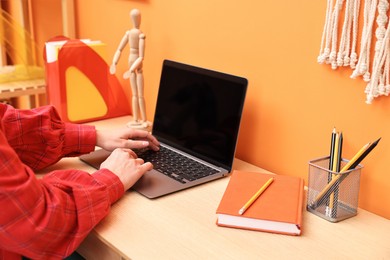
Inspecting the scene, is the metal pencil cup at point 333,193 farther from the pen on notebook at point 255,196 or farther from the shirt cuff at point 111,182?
the shirt cuff at point 111,182

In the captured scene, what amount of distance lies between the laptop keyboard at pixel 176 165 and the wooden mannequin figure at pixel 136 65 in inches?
8.1

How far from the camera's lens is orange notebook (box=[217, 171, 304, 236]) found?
811mm

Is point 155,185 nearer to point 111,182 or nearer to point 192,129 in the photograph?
point 111,182

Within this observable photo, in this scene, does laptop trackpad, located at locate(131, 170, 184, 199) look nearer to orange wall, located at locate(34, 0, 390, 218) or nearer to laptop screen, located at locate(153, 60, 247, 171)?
laptop screen, located at locate(153, 60, 247, 171)

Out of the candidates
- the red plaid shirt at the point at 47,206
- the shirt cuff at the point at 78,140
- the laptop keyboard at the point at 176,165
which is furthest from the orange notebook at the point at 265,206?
the shirt cuff at the point at 78,140

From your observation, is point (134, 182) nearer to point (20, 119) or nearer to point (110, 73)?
point (20, 119)

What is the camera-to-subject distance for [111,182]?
89 cm

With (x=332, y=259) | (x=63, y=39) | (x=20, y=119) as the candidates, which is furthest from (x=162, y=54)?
(x=332, y=259)

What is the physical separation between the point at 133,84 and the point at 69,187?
0.54 m

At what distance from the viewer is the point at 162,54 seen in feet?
4.52

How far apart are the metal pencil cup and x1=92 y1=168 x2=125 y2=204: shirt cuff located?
1.22 feet

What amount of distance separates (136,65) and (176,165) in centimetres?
35

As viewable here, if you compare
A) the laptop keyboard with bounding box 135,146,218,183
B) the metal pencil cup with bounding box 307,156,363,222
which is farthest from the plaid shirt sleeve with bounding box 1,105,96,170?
the metal pencil cup with bounding box 307,156,363,222

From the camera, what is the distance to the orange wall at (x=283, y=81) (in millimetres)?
925
